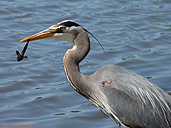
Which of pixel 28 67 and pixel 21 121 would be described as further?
pixel 28 67

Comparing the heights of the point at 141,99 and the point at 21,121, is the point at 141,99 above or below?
above

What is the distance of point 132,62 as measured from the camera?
28.6 ft

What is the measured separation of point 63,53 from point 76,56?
3.27m

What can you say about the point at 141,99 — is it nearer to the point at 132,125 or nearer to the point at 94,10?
the point at 132,125

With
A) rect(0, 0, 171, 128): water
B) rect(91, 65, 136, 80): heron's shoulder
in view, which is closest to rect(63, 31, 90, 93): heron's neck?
rect(91, 65, 136, 80): heron's shoulder

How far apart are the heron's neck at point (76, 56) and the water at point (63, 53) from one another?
100 cm

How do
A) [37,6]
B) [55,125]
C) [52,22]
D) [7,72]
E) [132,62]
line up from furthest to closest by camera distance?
[37,6] < [52,22] < [132,62] < [7,72] < [55,125]

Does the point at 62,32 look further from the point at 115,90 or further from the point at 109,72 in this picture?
the point at 115,90

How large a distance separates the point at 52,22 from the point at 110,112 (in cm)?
517

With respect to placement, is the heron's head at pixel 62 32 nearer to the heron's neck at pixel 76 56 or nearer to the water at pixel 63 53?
the heron's neck at pixel 76 56

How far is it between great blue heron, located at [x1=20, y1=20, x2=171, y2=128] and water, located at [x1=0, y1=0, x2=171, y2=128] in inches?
31.4

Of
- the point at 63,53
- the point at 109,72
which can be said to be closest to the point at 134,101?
the point at 109,72

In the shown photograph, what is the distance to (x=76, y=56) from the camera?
572 centimetres

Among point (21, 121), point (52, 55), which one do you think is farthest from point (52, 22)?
point (21, 121)
